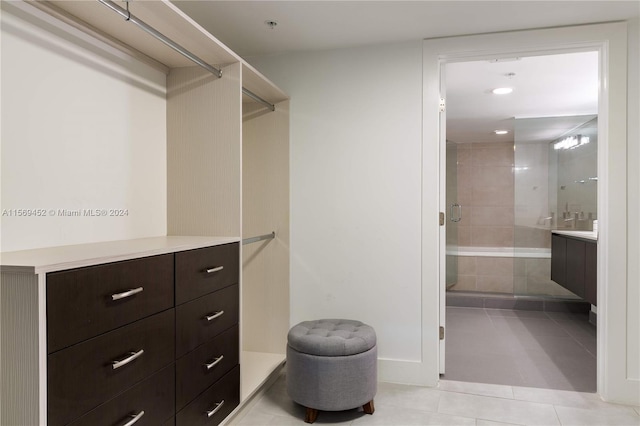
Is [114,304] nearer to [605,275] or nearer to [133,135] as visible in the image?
[133,135]

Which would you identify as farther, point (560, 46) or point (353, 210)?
point (353, 210)

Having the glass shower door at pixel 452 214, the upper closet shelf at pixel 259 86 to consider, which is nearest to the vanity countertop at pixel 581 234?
the glass shower door at pixel 452 214

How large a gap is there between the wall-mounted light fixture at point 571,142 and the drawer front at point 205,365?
13.4 ft

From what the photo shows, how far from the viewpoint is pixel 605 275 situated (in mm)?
2596

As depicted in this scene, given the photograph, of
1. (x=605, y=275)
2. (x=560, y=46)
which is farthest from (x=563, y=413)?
(x=560, y=46)

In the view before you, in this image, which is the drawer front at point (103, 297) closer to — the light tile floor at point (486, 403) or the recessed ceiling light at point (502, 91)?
the light tile floor at point (486, 403)

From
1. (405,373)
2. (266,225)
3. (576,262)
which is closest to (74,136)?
(266,225)

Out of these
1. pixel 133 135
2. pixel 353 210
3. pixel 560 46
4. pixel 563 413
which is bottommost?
pixel 563 413

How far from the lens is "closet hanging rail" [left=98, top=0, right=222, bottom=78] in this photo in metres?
1.67

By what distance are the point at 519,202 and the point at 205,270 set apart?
4.31 m

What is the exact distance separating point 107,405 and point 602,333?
266 cm

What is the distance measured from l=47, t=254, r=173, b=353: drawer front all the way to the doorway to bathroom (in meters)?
Result: 2.01

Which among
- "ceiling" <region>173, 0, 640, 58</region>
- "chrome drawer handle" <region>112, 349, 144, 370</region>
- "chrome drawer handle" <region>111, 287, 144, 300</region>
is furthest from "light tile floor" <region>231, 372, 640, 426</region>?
"ceiling" <region>173, 0, 640, 58</region>

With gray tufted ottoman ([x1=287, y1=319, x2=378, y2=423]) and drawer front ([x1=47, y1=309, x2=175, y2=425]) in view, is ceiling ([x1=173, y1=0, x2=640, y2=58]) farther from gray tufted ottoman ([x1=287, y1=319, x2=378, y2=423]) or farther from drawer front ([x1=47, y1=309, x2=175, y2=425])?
gray tufted ottoman ([x1=287, y1=319, x2=378, y2=423])
